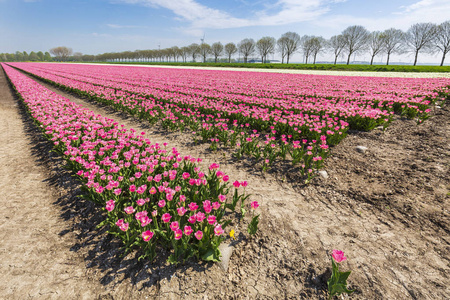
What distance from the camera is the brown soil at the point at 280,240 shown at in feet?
8.49

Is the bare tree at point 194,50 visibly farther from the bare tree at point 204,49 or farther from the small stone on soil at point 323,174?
the small stone on soil at point 323,174

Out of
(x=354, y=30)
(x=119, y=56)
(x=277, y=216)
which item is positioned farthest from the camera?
(x=119, y=56)

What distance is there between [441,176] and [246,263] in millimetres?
5012

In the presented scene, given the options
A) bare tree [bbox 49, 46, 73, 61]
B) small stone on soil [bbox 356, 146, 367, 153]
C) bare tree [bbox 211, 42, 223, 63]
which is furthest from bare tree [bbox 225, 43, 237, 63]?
bare tree [bbox 49, 46, 73, 61]

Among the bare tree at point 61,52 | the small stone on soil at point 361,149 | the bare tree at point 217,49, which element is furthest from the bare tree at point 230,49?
the bare tree at point 61,52

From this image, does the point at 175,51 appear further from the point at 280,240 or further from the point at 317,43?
the point at 280,240

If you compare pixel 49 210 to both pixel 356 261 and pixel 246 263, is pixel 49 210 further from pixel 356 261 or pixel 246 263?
pixel 356 261

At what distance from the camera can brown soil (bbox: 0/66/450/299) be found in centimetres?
259

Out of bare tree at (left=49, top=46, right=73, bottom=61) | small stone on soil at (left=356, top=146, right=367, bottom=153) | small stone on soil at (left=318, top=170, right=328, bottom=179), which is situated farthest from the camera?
bare tree at (left=49, top=46, right=73, bottom=61)

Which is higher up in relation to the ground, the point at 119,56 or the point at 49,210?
the point at 119,56

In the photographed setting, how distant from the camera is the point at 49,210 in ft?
Answer: 13.2

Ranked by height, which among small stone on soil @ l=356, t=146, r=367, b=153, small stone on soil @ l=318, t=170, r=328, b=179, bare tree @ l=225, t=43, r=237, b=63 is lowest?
small stone on soil @ l=318, t=170, r=328, b=179

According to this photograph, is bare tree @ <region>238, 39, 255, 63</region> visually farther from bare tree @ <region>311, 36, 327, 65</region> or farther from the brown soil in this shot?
the brown soil

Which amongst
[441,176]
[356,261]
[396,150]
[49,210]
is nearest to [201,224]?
[356,261]
